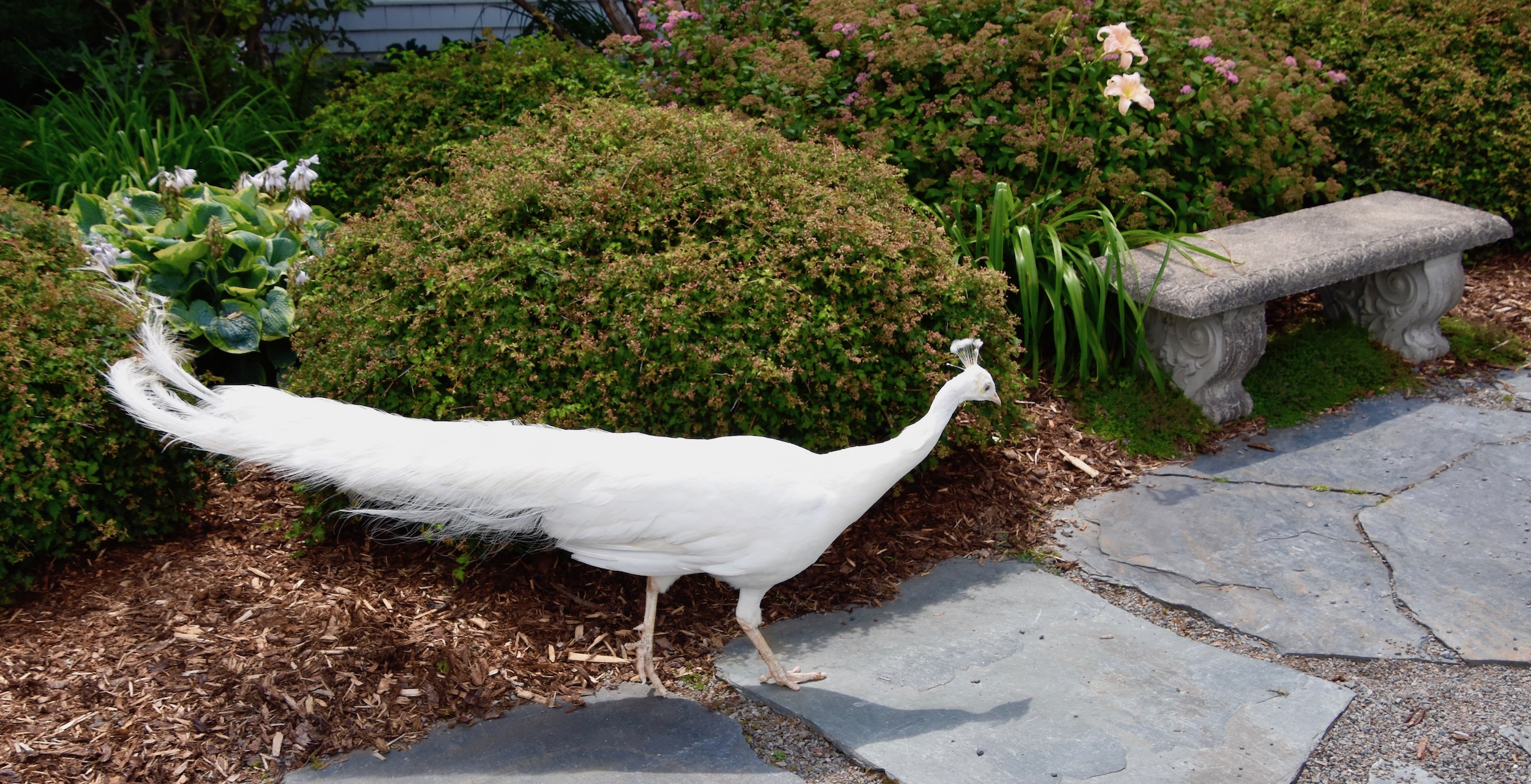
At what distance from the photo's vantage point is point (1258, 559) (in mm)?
4004

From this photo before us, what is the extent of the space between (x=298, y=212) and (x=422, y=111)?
1.23m

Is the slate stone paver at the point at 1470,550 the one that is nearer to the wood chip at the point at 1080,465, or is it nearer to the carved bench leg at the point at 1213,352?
the carved bench leg at the point at 1213,352

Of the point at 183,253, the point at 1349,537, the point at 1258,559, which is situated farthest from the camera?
the point at 183,253

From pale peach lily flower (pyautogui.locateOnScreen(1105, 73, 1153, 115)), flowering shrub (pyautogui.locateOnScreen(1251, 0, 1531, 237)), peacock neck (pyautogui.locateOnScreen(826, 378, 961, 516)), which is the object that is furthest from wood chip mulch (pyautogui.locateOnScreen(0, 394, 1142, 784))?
flowering shrub (pyautogui.locateOnScreen(1251, 0, 1531, 237))

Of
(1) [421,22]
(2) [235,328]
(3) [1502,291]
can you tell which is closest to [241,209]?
(2) [235,328]

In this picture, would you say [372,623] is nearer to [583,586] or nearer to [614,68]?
[583,586]

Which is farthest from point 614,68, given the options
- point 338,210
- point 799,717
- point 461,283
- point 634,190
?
point 799,717

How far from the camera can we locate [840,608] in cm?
374

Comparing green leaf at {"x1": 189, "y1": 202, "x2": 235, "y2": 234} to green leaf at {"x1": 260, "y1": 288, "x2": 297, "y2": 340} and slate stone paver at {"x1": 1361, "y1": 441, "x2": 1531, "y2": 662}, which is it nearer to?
green leaf at {"x1": 260, "y1": 288, "x2": 297, "y2": 340}

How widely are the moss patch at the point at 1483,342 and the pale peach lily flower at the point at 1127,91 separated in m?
2.11

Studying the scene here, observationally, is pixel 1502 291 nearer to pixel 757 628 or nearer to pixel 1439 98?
pixel 1439 98

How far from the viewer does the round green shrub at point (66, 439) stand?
3.37m

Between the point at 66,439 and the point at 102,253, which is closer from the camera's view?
the point at 66,439

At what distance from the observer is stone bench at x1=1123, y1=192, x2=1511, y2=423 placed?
192 inches
